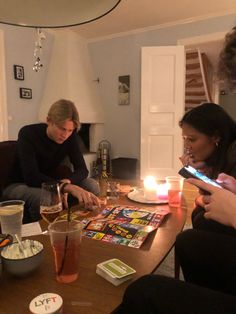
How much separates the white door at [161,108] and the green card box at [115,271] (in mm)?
3342

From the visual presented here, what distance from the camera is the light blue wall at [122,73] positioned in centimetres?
429

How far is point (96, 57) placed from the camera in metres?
4.71

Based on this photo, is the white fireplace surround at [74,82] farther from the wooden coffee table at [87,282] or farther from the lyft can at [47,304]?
the lyft can at [47,304]

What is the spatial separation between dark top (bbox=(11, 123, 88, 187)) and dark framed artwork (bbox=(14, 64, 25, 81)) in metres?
2.01

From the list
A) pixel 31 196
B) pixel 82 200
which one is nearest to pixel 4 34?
pixel 31 196

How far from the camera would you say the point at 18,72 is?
3645 millimetres

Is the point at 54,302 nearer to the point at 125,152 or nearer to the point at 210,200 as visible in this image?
the point at 210,200

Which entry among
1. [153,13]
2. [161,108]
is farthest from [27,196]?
[153,13]

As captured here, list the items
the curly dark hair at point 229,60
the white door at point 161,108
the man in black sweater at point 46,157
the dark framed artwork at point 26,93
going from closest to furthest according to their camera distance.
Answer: the curly dark hair at point 229,60, the man in black sweater at point 46,157, the dark framed artwork at point 26,93, the white door at point 161,108

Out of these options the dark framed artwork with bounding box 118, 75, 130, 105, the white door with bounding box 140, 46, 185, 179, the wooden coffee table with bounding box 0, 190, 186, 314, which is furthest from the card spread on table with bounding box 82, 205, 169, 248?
the dark framed artwork with bounding box 118, 75, 130, 105

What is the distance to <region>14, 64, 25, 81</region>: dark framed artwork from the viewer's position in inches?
142

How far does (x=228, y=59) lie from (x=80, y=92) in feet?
11.8

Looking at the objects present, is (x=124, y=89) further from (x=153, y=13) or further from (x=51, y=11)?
(x=51, y=11)

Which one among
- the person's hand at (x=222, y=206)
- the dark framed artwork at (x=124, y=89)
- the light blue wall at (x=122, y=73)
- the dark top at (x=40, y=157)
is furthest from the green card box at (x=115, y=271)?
the dark framed artwork at (x=124, y=89)
